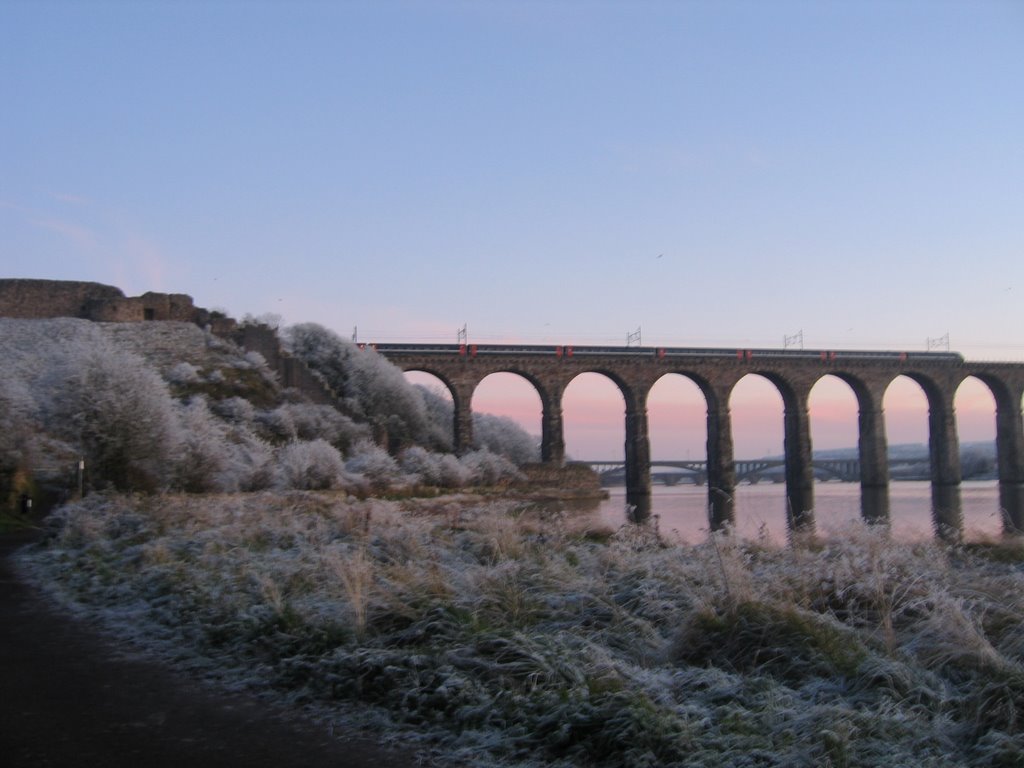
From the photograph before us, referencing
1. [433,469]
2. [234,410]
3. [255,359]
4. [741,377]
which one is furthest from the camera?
[741,377]

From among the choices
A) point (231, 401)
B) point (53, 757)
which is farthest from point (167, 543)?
point (231, 401)

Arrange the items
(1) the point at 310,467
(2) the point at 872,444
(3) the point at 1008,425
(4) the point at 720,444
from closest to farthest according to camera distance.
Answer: (1) the point at 310,467 → (4) the point at 720,444 → (2) the point at 872,444 → (3) the point at 1008,425

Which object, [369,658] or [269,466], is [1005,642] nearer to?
[369,658]

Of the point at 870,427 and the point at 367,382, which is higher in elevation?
the point at 367,382

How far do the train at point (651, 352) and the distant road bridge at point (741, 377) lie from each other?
0.05 meters

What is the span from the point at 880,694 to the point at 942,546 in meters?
4.55

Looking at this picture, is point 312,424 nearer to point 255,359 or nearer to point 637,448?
point 255,359

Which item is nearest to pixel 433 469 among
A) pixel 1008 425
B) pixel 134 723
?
pixel 134 723

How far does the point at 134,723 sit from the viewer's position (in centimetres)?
420

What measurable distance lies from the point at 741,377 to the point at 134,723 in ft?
143

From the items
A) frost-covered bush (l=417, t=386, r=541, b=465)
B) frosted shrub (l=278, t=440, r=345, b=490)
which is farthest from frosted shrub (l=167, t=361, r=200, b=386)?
frost-covered bush (l=417, t=386, r=541, b=465)

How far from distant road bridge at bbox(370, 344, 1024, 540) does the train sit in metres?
0.05

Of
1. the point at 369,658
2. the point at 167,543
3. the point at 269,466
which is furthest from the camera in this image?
the point at 269,466

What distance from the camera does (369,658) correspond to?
469 cm
